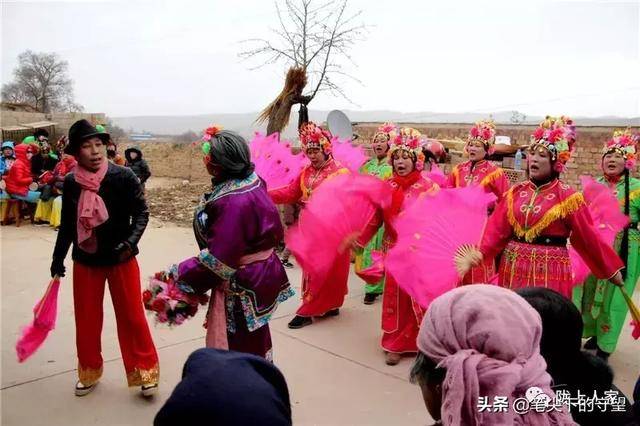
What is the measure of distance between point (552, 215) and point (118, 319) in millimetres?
3158

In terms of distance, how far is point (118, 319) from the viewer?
3713 mm

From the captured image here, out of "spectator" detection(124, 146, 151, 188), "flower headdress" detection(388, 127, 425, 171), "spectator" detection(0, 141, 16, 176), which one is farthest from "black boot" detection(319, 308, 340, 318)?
"spectator" detection(0, 141, 16, 176)

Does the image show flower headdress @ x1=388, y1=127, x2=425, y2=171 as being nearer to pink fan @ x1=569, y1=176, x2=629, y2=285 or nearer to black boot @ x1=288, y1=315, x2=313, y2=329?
pink fan @ x1=569, y1=176, x2=629, y2=285

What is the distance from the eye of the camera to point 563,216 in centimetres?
362

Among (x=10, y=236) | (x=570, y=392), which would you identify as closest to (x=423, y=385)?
(x=570, y=392)

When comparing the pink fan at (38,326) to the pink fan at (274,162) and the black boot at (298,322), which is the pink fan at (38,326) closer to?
the black boot at (298,322)

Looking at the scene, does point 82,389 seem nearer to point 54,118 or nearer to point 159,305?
point 159,305

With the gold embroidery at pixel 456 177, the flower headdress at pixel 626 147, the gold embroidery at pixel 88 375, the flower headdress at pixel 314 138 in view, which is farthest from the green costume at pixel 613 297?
the gold embroidery at pixel 88 375

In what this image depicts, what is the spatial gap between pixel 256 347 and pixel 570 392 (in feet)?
5.73

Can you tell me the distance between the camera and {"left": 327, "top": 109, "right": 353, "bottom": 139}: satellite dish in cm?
990

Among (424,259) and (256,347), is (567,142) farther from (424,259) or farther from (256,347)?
(256,347)

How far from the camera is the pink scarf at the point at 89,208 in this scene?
3.44 meters

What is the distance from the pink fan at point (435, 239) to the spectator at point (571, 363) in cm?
194

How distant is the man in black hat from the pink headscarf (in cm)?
279
